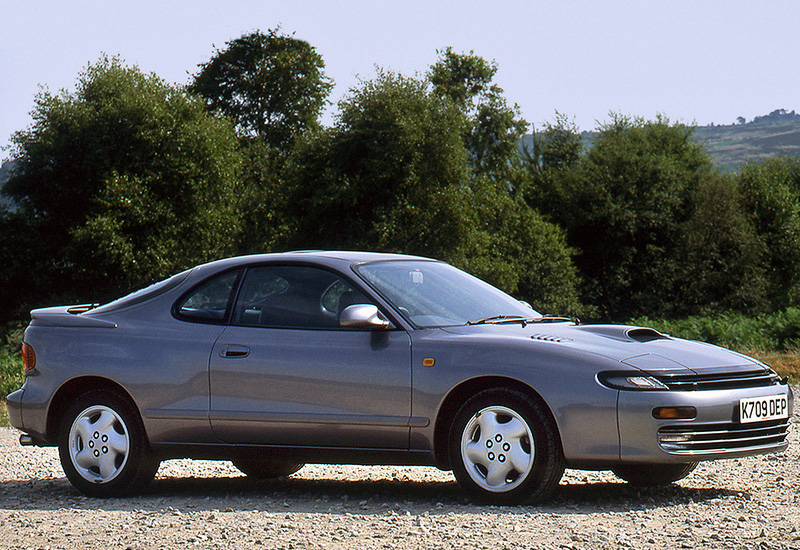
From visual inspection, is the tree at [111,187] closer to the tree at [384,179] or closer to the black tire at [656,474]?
the tree at [384,179]

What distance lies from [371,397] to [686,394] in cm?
185

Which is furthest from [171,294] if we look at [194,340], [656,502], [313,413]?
[656,502]

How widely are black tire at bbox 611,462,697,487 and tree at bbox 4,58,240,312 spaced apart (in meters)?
38.9

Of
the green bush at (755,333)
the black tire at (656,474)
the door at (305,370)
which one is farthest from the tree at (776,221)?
the door at (305,370)

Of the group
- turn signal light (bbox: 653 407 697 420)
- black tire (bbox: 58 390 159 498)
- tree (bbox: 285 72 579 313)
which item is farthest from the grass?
tree (bbox: 285 72 579 313)

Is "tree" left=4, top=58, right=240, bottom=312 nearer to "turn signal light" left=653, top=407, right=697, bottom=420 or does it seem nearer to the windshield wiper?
the windshield wiper

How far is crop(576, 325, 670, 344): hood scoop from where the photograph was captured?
664 cm

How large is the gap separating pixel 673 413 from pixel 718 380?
0.42 meters

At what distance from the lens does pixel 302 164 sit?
49969 mm

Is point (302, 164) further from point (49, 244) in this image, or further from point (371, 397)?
point (371, 397)

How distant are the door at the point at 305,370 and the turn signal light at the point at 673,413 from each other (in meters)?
1.46

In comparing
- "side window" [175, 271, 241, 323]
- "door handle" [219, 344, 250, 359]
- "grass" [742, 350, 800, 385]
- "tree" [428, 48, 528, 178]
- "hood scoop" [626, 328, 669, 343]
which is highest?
"tree" [428, 48, 528, 178]

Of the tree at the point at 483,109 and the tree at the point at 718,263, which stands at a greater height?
the tree at the point at 483,109

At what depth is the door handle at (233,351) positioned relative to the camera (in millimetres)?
6883
